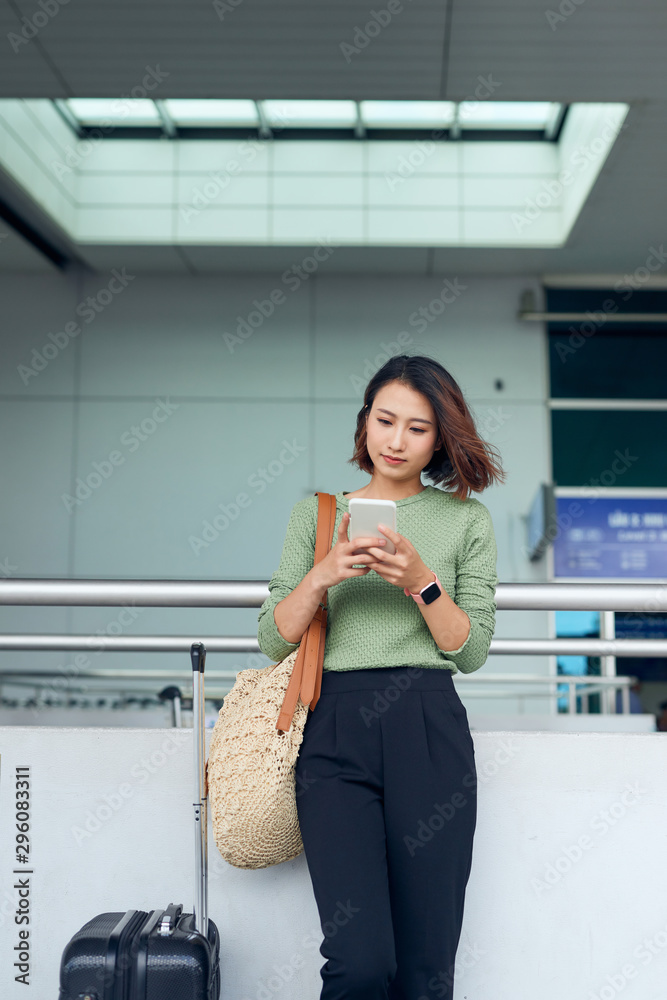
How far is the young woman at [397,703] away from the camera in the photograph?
1.57m

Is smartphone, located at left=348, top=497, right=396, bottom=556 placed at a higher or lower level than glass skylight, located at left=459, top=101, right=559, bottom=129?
lower

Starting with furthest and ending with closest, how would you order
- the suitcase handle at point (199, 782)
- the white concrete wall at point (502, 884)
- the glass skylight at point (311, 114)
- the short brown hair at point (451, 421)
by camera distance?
the glass skylight at point (311, 114)
the white concrete wall at point (502, 884)
the short brown hair at point (451, 421)
the suitcase handle at point (199, 782)

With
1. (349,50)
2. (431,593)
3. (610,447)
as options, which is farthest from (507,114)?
(431,593)

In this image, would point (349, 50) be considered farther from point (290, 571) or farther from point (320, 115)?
point (290, 571)

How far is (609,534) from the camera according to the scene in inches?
390

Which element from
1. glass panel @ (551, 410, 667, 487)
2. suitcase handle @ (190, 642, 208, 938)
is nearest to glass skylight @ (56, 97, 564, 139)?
glass panel @ (551, 410, 667, 487)

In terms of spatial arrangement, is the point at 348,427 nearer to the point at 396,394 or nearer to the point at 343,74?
the point at 343,74

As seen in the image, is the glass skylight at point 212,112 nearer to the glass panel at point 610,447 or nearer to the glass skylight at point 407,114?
the glass skylight at point 407,114

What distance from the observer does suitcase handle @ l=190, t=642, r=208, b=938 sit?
1.68 meters

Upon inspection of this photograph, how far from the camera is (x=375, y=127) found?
30.5ft

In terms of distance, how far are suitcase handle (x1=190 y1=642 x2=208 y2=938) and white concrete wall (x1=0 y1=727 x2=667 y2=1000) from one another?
33 centimetres

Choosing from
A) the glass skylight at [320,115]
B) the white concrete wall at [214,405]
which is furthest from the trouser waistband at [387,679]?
the glass skylight at [320,115]

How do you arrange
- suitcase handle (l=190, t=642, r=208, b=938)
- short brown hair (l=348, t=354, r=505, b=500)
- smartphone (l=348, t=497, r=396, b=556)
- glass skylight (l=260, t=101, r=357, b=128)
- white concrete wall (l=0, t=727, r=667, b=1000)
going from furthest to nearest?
glass skylight (l=260, t=101, r=357, b=128), white concrete wall (l=0, t=727, r=667, b=1000), short brown hair (l=348, t=354, r=505, b=500), suitcase handle (l=190, t=642, r=208, b=938), smartphone (l=348, t=497, r=396, b=556)

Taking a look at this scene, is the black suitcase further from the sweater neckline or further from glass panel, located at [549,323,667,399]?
glass panel, located at [549,323,667,399]
